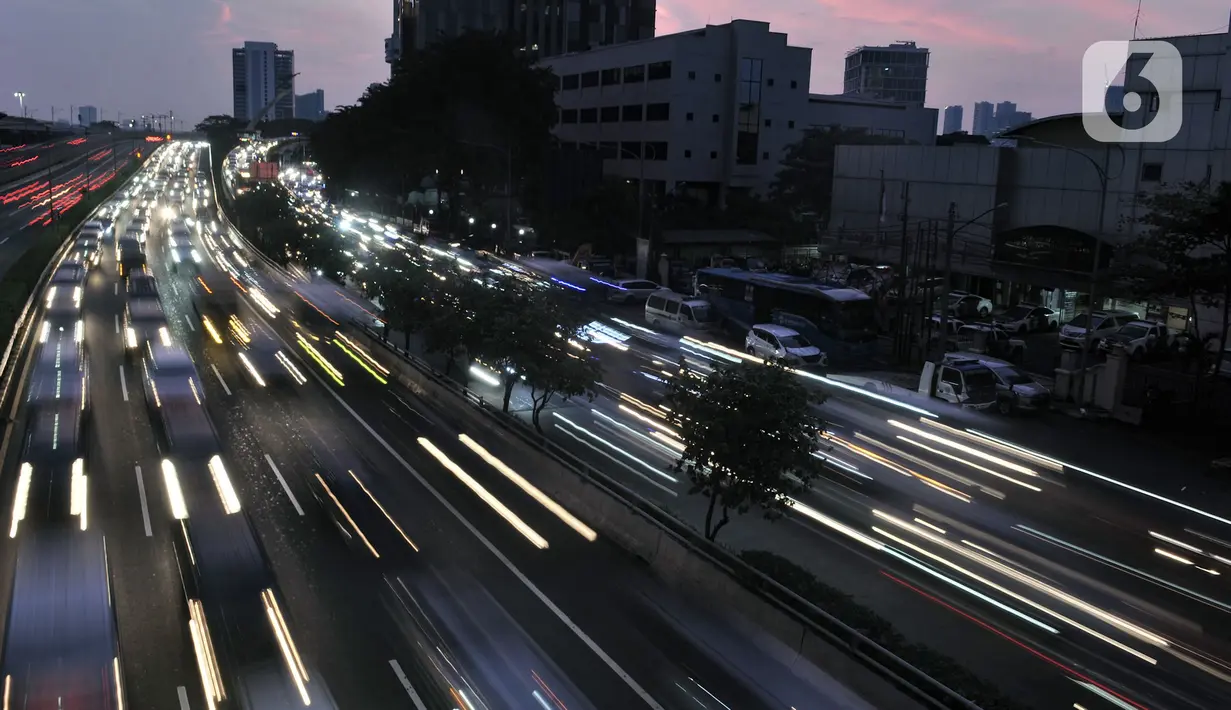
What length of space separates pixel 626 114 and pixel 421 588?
257ft

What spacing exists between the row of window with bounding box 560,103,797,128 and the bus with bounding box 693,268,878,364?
4236cm

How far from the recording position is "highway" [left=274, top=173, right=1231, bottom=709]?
1378 centimetres

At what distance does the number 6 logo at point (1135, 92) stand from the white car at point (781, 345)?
2193 cm

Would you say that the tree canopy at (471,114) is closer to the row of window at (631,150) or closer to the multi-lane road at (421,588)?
the row of window at (631,150)

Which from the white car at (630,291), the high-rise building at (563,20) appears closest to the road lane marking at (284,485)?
the white car at (630,291)

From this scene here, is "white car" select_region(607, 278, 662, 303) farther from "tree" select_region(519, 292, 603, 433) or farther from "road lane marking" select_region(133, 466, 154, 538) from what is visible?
"road lane marking" select_region(133, 466, 154, 538)

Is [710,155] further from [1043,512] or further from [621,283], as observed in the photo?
[1043,512]

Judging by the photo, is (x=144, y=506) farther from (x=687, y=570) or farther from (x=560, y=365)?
(x=687, y=570)

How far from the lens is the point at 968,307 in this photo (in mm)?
46250

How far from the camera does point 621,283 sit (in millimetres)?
49844

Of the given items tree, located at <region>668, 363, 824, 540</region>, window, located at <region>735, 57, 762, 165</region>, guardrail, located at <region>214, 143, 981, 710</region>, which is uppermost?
window, located at <region>735, 57, 762, 165</region>

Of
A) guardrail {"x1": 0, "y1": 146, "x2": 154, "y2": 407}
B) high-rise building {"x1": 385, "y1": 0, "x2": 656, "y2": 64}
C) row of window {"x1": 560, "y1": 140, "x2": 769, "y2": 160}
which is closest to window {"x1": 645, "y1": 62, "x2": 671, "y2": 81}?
row of window {"x1": 560, "y1": 140, "x2": 769, "y2": 160}

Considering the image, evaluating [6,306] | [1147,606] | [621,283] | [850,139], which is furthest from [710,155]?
[1147,606]

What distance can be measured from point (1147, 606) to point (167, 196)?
121782mm
